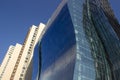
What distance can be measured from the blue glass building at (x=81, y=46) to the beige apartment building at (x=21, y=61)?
84.3 feet

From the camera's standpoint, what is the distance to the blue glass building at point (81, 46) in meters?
45.0

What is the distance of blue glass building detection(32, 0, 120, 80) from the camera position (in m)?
45.0

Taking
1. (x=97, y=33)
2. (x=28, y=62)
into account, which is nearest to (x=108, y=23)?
(x=97, y=33)

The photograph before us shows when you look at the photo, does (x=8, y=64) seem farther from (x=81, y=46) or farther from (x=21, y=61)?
(x=81, y=46)

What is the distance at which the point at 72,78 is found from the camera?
41906 mm

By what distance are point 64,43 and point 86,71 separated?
1017cm

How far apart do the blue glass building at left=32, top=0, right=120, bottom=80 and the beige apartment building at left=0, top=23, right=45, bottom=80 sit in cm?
2570

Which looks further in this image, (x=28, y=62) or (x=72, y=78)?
(x=28, y=62)

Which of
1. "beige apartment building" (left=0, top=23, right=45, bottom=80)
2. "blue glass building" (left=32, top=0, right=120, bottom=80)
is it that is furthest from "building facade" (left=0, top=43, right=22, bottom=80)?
"blue glass building" (left=32, top=0, right=120, bottom=80)

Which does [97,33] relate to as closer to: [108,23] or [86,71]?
[108,23]

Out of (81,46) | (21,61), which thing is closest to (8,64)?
(21,61)

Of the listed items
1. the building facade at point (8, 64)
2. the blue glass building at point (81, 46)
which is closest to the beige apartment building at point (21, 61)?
the building facade at point (8, 64)

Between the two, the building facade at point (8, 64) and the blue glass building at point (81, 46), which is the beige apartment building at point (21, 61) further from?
the blue glass building at point (81, 46)

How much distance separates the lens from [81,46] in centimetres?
4709
